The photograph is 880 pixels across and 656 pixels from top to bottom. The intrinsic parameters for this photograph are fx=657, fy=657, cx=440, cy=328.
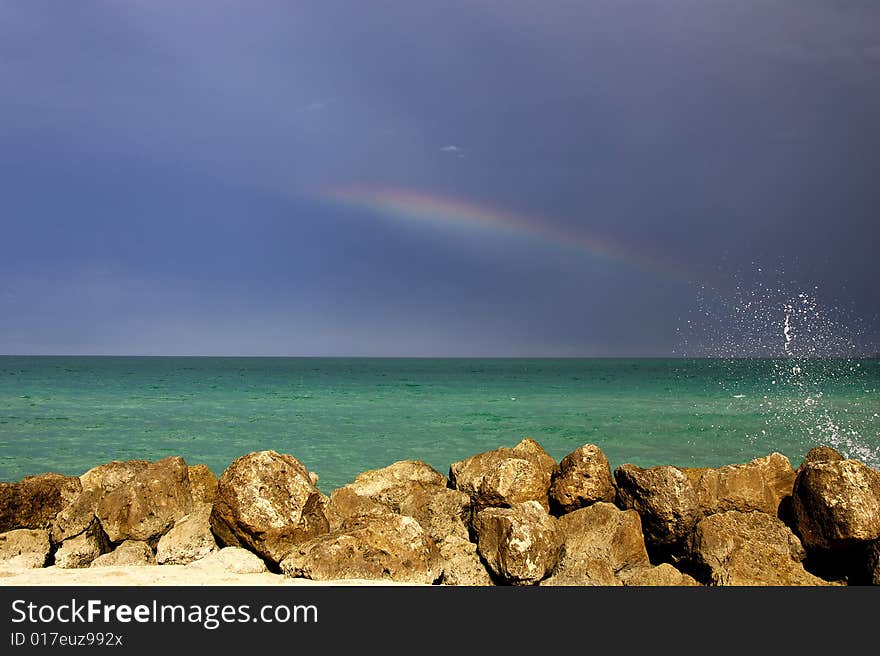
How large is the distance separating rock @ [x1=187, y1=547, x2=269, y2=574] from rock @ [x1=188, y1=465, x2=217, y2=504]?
4.58ft

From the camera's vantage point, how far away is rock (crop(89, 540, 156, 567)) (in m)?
6.03

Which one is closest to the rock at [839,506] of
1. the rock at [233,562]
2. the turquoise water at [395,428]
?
the rock at [233,562]

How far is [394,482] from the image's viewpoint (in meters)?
7.61

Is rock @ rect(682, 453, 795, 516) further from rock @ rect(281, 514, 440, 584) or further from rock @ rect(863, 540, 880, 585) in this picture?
rock @ rect(281, 514, 440, 584)

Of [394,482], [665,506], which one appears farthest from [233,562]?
[665,506]

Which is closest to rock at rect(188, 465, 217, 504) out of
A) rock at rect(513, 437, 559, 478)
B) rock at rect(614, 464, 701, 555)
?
rock at rect(513, 437, 559, 478)

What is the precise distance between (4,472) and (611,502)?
51.4 ft

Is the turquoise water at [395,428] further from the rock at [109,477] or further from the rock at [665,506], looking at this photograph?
the rock at [665,506]

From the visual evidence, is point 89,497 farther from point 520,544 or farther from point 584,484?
point 584,484

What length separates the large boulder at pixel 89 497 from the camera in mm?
6422

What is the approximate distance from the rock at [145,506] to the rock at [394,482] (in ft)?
5.93

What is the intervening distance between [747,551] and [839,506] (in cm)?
86
